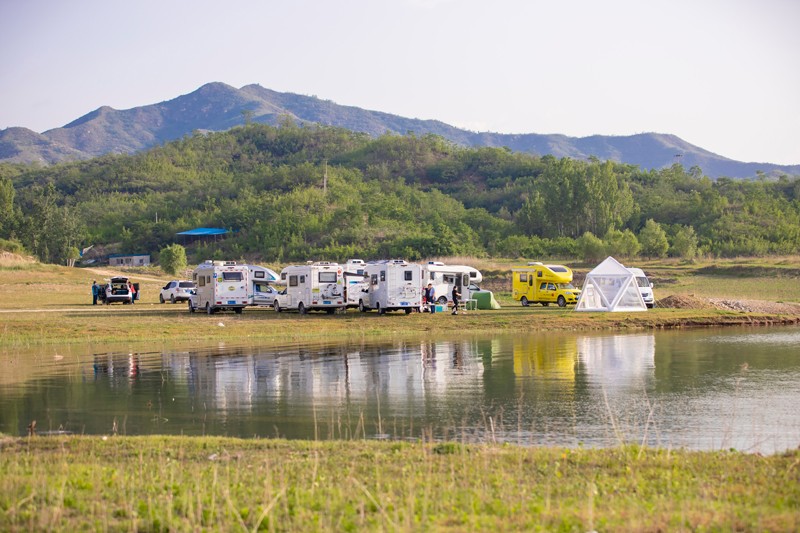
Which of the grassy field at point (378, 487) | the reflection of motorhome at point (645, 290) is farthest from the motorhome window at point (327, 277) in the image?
the grassy field at point (378, 487)

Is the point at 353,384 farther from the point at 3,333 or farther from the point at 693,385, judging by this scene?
the point at 3,333

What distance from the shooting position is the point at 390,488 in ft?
32.8

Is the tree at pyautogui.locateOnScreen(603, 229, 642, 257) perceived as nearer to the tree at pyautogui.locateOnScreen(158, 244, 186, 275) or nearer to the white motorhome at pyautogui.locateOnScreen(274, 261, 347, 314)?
the tree at pyautogui.locateOnScreen(158, 244, 186, 275)

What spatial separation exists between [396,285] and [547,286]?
1054cm

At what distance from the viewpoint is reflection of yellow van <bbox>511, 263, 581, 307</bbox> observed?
48.0 meters

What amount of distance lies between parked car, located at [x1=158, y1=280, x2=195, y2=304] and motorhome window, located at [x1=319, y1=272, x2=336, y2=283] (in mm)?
13051

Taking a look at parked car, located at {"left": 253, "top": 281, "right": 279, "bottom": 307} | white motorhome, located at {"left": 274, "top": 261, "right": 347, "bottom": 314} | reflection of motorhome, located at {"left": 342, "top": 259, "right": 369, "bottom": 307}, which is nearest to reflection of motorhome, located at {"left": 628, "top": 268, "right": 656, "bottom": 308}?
reflection of motorhome, located at {"left": 342, "top": 259, "right": 369, "bottom": 307}

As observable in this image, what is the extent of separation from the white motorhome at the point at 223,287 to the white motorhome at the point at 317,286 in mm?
2325

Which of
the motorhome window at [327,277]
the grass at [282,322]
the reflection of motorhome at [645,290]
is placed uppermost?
the motorhome window at [327,277]

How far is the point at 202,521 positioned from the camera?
9.14 meters

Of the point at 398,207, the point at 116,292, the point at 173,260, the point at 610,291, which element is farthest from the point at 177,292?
the point at 398,207

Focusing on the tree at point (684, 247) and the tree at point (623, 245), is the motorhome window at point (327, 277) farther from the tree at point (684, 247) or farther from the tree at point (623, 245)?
the tree at point (684, 247)

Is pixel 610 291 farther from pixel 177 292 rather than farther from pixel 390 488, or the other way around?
pixel 390 488

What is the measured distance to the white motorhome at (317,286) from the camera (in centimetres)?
4300
